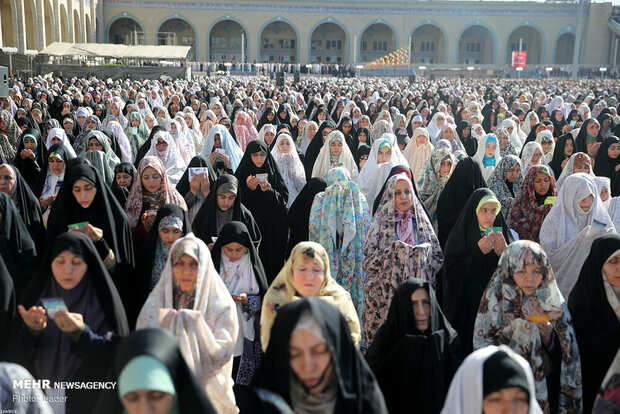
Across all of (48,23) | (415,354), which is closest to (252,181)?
(415,354)

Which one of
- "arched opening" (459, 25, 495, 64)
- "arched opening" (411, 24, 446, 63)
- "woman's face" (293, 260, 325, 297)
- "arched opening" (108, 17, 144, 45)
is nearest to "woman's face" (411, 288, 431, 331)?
"woman's face" (293, 260, 325, 297)

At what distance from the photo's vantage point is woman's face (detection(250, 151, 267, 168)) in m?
6.07

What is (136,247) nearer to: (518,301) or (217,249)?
(217,249)

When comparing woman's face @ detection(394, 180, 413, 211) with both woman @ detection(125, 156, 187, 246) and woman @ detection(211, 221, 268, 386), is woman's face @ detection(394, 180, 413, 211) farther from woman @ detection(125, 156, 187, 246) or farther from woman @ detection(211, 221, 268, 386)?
woman @ detection(125, 156, 187, 246)

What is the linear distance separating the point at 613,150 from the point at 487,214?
3939 mm

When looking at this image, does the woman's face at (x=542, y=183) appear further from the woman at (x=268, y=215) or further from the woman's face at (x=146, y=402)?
the woman's face at (x=146, y=402)

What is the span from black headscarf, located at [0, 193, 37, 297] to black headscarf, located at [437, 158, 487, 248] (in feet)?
10.7

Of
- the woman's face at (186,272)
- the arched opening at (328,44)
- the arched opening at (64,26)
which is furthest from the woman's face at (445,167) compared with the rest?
the arched opening at (328,44)

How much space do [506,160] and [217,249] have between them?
A: 327cm

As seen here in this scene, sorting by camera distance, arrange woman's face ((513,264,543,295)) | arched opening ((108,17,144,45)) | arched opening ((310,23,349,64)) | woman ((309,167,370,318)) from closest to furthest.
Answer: woman's face ((513,264,543,295)) → woman ((309,167,370,318)) → arched opening ((108,17,144,45)) → arched opening ((310,23,349,64))

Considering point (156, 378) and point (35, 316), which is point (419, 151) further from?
point (156, 378)

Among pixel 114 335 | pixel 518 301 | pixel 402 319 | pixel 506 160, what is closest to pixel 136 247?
pixel 114 335

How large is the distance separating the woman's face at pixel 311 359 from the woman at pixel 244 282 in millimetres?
1414

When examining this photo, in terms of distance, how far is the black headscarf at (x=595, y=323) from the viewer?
10.1 ft
